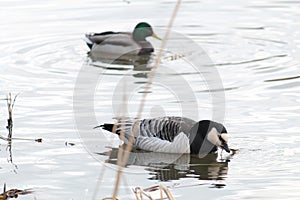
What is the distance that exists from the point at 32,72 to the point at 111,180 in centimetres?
508

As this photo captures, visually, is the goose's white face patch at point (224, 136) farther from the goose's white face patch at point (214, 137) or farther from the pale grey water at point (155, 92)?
the pale grey water at point (155, 92)

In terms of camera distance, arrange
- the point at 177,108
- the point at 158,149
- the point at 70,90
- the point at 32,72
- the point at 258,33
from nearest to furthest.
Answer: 1. the point at 158,149
2. the point at 177,108
3. the point at 70,90
4. the point at 32,72
5. the point at 258,33

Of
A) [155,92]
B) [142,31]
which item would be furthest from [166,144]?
[142,31]

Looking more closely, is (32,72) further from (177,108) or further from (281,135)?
(281,135)

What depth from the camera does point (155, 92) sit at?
12.1m

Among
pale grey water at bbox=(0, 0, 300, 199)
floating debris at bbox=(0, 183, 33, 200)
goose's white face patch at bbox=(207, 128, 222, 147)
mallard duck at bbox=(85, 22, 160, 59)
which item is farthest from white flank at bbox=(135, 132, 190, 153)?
mallard duck at bbox=(85, 22, 160, 59)

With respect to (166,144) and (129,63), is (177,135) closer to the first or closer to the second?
(166,144)

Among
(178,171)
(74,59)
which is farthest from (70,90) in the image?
(178,171)

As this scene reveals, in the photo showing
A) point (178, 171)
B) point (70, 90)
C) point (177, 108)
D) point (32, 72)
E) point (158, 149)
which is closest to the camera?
point (178, 171)

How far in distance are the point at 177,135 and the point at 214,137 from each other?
44 centimetres

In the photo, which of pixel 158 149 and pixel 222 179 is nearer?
pixel 222 179

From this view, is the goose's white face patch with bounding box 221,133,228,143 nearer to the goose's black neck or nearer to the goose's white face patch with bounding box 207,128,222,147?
the goose's white face patch with bounding box 207,128,222,147

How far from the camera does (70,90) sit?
1229 centimetres

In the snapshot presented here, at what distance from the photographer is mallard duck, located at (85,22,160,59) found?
15.4 meters
